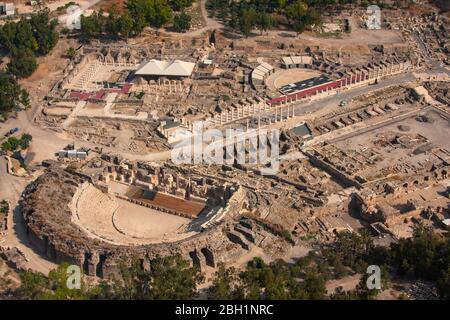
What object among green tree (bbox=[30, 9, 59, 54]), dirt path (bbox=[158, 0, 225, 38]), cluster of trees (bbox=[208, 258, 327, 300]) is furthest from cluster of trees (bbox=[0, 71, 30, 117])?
cluster of trees (bbox=[208, 258, 327, 300])

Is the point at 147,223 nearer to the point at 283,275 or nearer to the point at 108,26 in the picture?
the point at 283,275

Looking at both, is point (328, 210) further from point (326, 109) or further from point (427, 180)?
point (326, 109)

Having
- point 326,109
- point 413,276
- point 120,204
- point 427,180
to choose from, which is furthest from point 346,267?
point 326,109

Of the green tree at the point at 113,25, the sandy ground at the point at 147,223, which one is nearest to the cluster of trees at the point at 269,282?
the sandy ground at the point at 147,223

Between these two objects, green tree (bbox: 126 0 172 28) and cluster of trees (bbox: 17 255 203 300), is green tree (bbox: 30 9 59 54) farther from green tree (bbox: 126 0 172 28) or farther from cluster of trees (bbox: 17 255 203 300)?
cluster of trees (bbox: 17 255 203 300)

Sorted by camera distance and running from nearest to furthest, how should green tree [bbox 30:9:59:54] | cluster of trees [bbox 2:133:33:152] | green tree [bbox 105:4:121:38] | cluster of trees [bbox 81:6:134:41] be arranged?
cluster of trees [bbox 2:133:33:152] < green tree [bbox 30:9:59:54] < cluster of trees [bbox 81:6:134:41] < green tree [bbox 105:4:121:38]
